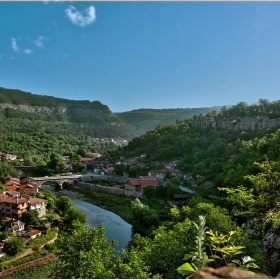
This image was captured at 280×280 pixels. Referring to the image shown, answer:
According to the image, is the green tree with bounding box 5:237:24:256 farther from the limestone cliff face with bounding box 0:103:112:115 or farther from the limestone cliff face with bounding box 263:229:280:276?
the limestone cliff face with bounding box 0:103:112:115

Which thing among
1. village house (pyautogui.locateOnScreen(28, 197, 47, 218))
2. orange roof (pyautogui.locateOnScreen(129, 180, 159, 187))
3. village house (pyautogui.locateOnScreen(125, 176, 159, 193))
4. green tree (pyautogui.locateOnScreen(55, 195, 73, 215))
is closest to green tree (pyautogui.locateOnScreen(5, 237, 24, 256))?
village house (pyautogui.locateOnScreen(28, 197, 47, 218))

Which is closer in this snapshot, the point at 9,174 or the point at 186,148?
the point at 9,174

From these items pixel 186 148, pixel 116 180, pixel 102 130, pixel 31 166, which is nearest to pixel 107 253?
pixel 116 180

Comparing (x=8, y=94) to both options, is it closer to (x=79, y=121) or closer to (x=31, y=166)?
(x=79, y=121)

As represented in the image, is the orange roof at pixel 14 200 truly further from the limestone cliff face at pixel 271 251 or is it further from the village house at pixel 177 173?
the village house at pixel 177 173

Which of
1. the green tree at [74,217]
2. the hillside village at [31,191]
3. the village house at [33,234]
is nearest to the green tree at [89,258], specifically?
the hillside village at [31,191]

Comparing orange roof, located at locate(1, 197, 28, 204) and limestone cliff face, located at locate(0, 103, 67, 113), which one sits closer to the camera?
orange roof, located at locate(1, 197, 28, 204)
